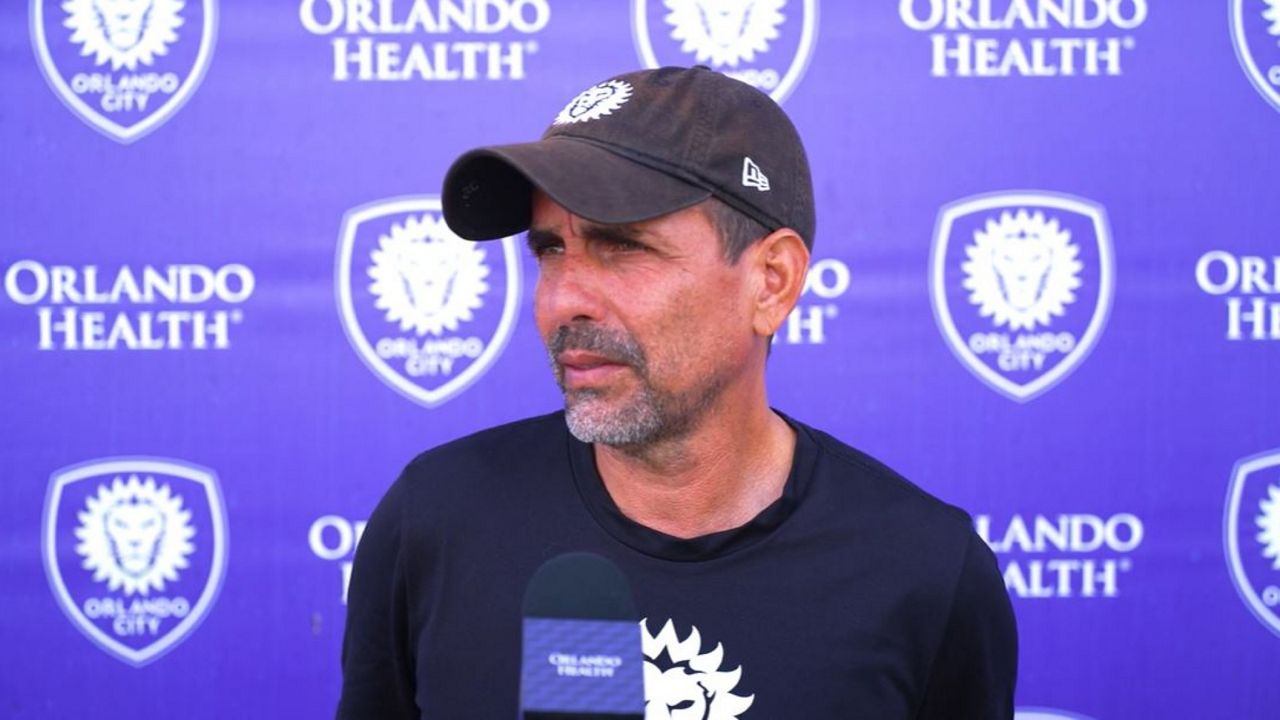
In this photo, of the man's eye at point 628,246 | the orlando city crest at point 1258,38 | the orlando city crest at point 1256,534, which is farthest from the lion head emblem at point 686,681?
the orlando city crest at point 1258,38

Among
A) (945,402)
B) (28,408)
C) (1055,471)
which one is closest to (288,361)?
(28,408)

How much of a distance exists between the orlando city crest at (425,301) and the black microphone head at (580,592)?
0.96m

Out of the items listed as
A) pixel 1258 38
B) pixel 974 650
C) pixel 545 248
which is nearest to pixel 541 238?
pixel 545 248

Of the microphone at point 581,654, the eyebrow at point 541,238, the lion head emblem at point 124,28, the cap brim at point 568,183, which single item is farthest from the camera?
the lion head emblem at point 124,28

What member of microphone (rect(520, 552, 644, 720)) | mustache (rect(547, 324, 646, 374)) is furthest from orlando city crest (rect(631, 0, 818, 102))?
microphone (rect(520, 552, 644, 720))

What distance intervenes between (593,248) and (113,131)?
45.2 inches

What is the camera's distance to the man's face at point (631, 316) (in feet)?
2.83

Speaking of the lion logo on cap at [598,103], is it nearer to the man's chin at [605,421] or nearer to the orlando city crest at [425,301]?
the man's chin at [605,421]

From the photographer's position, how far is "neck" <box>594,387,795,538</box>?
36.1 inches

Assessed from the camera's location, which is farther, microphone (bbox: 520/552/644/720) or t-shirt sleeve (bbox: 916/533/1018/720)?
t-shirt sleeve (bbox: 916/533/1018/720)

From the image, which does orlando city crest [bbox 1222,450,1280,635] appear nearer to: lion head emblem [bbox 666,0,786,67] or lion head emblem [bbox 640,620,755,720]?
lion head emblem [bbox 666,0,786,67]

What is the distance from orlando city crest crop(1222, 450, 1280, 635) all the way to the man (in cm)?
94

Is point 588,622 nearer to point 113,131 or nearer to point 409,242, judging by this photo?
point 409,242

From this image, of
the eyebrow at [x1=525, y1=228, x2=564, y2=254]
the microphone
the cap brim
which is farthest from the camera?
the eyebrow at [x1=525, y1=228, x2=564, y2=254]
